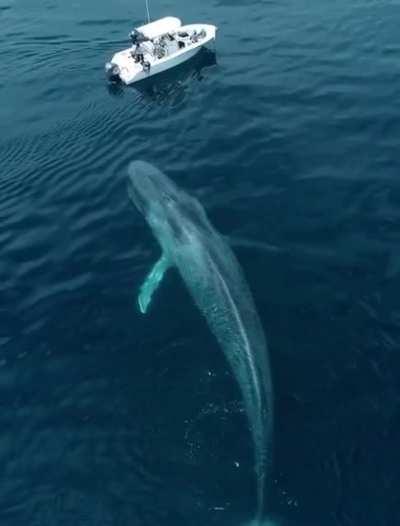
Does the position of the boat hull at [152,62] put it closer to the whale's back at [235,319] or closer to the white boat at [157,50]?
the white boat at [157,50]

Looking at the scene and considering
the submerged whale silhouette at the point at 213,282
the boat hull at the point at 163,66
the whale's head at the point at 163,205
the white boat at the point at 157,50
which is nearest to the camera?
the submerged whale silhouette at the point at 213,282

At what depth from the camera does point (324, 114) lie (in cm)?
3123

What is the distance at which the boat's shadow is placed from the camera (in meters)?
36.1

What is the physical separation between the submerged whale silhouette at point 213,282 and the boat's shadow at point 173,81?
11.4 meters

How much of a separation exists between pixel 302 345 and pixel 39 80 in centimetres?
3106

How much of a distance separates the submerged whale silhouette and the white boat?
43.7ft

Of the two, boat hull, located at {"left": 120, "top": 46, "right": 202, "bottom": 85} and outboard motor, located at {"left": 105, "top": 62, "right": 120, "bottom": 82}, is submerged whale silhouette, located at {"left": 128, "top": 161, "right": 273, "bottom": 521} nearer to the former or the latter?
outboard motor, located at {"left": 105, "top": 62, "right": 120, "bottom": 82}

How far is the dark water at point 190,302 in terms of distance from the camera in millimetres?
14945

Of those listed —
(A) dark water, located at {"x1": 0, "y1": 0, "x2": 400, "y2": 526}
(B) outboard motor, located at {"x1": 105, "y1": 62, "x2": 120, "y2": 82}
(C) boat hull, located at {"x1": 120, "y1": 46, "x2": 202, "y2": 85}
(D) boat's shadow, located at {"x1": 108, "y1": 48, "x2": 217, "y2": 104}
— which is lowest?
(A) dark water, located at {"x1": 0, "y1": 0, "x2": 400, "y2": 526}

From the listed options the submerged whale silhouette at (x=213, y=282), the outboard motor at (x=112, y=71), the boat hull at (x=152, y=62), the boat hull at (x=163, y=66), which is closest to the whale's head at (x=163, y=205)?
the submerged whale silhouette at (x=213, y=282)

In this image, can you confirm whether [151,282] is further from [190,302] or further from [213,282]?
[213,282]

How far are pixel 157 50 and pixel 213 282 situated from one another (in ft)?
84.4

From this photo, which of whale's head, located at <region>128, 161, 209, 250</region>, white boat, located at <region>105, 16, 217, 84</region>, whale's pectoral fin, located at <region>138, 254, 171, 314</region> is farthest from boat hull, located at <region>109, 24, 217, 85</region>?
whale's pectoral fin, located at <region>138, 254, 171, 314</region>

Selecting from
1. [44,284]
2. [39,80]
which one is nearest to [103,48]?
[39,80]
